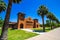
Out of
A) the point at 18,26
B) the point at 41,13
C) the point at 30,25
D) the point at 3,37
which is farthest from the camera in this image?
the point at 30,25

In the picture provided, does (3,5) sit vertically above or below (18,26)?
above

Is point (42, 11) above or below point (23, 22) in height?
above

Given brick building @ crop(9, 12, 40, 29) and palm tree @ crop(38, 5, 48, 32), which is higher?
palm tree @ crop(38, 5, 48, 32)

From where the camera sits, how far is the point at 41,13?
4631 centimetres

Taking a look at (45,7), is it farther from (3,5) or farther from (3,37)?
(3,37)

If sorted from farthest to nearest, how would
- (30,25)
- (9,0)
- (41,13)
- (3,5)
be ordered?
(30,25), (41,13), (3,5), (9,0)

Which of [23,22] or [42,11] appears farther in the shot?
[23,22]

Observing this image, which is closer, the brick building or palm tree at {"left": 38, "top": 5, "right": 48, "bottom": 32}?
palm tree at {"left": 38, "top": 5, "right": 48, "bottom": 32}

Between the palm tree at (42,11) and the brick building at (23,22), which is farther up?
the palm tree at (42,11)

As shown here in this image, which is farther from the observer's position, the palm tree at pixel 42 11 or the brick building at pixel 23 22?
the brick building at pixel 23 22

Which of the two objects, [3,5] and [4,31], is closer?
[4,31]

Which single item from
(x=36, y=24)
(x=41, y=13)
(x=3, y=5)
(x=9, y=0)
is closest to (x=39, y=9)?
(x=41, y=13)

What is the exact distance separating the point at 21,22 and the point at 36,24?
479 inches

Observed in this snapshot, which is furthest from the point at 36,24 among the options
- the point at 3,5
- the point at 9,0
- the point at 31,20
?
the point at 9,0
